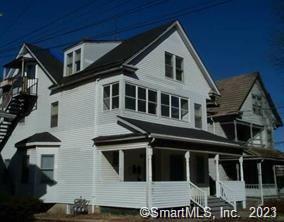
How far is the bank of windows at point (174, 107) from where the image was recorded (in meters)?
24.1

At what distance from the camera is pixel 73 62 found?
25.5m

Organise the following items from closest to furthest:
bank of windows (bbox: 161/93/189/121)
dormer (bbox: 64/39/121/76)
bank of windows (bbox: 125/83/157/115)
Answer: bank of windows (bbox: 125/83/157/115) → bank of windows (bbox: 161/93/189/121) → dormer (bbox: 64/39/121/76)

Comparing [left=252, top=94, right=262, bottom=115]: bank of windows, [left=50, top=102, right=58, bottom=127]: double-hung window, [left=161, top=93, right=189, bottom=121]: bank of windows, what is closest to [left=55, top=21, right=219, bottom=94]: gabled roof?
[left=50, top=102, right=58, bottom=127]: double-hung window

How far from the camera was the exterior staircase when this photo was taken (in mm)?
26891

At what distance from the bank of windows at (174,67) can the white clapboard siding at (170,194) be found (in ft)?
25.4

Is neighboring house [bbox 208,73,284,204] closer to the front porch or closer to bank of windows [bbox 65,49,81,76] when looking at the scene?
the front porch

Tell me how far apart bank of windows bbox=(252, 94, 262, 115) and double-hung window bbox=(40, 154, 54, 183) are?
1972 centimetres

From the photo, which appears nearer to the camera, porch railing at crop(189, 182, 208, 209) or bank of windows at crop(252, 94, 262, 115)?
porch railing at crop(189, 182, 208, 209)

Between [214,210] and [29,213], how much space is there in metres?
9.54

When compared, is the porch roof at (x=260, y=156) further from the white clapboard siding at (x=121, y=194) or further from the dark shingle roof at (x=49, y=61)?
the dark shingle roof at (x=49, y=61)

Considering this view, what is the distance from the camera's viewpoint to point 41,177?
927 inches

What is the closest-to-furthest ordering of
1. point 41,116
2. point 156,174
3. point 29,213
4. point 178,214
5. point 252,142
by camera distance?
point 29,213, point 178,214, point 156,174, point 41,116, point 252,142

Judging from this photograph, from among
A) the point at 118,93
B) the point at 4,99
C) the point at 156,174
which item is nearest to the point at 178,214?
the point at 156,174

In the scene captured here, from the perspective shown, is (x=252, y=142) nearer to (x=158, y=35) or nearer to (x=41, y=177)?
(x=158, y=35)
